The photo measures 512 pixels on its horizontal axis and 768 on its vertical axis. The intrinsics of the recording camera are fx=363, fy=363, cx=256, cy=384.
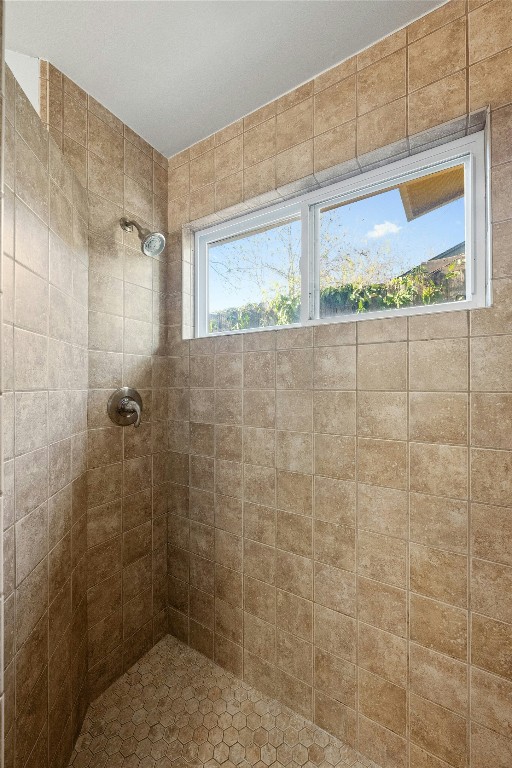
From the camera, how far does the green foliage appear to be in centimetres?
127

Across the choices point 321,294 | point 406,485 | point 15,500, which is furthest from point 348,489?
point 15,500

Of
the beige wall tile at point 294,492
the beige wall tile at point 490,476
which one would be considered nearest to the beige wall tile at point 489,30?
the beige wall tile at point 490,476

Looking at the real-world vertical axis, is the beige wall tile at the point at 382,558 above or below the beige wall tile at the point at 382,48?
below

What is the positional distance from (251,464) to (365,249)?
101cm

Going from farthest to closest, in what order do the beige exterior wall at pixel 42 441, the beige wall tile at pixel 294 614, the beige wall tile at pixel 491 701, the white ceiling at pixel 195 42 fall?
the beige wall tile at pixel 294 614
the white ceiling at pixel 195 42
the beige wall tile at pixel 491 701
the beige exterior wall at pixel 42 441

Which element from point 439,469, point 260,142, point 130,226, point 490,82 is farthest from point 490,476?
point 130,226

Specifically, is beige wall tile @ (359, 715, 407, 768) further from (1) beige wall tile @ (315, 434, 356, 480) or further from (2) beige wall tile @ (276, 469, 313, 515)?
(1) beige wall tile @ (315, 434, 356, 480)

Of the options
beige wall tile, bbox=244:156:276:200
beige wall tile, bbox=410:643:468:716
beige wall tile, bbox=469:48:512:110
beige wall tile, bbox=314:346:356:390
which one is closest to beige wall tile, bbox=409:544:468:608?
beige wall tile, bbox=410:643:468:716

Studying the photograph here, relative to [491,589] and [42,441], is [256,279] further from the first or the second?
[491,589]

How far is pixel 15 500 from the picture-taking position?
0.95m

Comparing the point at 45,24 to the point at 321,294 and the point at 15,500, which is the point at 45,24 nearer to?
the point at 321,294

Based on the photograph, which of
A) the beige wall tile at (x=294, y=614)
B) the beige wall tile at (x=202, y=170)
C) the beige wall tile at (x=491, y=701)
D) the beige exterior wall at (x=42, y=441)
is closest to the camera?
the beige exterior wall at (x=42, y=441)

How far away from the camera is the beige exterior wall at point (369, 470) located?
109 centimetres

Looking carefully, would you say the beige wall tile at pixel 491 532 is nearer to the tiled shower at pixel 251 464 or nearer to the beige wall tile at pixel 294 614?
the tiled shower at pixel 251 464
